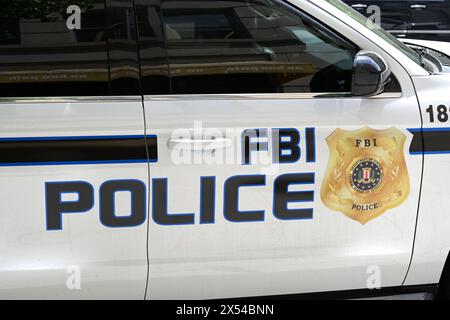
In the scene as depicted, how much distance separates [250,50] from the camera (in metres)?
2.68

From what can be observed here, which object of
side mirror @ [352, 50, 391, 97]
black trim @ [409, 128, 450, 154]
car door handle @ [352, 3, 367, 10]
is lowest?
black trim @ [409, 128, 450, 154]

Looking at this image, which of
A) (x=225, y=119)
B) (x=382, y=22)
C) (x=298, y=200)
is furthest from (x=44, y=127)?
(x=382, y=22)

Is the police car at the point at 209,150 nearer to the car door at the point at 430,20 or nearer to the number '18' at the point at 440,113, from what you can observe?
the number '18' at the point at 440,113

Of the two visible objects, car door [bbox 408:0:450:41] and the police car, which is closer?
the police car

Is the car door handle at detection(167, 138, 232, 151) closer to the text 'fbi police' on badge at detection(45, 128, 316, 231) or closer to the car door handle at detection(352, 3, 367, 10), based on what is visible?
the text 'fbi police' on badge at detection(45, 128, 316, 231)

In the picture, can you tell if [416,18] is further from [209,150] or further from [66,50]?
[66,50]

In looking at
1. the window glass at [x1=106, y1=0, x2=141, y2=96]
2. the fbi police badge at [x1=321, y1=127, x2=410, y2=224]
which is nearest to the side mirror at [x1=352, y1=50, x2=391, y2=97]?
the fbi police badge at [x1=321, y1=127, x2=410, y2=224]

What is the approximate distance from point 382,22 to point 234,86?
18.4ft

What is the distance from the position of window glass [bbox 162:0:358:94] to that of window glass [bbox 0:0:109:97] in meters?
0.28

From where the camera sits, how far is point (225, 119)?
8.45 feet

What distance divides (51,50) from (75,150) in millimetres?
406

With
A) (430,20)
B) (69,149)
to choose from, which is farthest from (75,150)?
(430,20)

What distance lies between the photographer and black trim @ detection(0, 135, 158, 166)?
2.46 meters

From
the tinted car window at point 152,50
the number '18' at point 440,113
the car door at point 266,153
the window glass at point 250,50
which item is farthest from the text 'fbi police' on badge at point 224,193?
the number '18' at point 440,113
